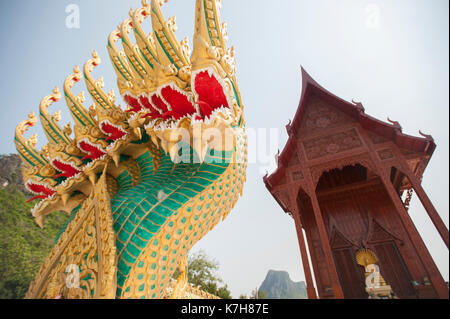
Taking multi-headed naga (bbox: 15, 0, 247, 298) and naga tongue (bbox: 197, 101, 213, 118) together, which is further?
naga tongue (bbox: 197, 101, 213, 118)

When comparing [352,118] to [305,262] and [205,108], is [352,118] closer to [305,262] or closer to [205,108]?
[305,262]

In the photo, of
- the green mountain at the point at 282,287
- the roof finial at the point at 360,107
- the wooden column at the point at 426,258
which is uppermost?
the green mountain at the point at 282,287

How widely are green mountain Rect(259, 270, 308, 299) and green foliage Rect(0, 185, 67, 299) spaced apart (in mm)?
17278

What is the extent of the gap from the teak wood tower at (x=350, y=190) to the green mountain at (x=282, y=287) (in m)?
18.3

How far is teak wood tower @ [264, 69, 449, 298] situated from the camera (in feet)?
12.3

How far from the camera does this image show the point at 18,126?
5.03 metres

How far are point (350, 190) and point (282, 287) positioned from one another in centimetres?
2173

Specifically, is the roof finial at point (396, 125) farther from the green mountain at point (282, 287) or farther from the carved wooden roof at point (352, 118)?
the green mountain at point (282, 287)

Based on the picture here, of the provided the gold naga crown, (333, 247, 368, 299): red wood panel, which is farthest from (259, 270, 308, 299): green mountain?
the gold naga crown

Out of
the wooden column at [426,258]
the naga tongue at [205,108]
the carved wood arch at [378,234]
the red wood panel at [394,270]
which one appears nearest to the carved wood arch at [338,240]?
the carved wood arch at [378,234]

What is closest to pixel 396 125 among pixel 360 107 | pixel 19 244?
pixel 360 107

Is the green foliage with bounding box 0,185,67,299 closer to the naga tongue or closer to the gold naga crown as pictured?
the gold naga crown

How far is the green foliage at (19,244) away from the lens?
1022cm
